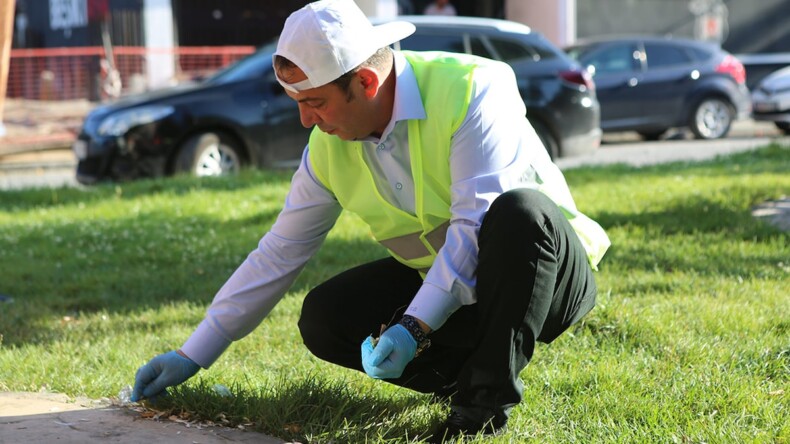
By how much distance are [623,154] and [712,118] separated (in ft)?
10.2

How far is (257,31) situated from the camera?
2436 cm

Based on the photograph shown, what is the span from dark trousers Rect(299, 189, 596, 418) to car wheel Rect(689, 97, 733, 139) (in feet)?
44.6

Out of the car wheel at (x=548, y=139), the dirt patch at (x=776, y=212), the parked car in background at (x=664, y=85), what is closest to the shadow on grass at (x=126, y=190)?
the car wheel at (x=548, y=139)

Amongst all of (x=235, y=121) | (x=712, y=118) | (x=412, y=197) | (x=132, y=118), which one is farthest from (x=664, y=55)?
(x=412, y=197)

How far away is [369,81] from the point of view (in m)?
3.00

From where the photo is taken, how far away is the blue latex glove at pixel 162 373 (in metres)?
3.41

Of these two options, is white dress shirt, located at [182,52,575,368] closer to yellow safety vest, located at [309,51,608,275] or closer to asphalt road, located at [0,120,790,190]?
yellow safety vest, located at [309,51,608,275]

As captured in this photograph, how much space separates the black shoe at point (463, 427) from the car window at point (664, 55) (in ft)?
44.8

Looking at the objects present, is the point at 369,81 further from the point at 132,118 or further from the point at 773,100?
the point at 773,100

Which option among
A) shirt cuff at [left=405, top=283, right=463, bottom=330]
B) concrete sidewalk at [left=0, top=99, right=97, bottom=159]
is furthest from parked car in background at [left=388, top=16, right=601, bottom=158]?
shirt cuff at [left=405, top=283, right=463, bottom=330]

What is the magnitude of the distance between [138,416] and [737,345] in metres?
2.13

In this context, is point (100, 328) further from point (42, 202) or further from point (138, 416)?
point (42, 202)

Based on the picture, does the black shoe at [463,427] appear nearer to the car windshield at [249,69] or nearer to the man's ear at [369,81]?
the man's ear at [369,81]

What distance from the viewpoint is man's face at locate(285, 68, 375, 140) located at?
2973mm
